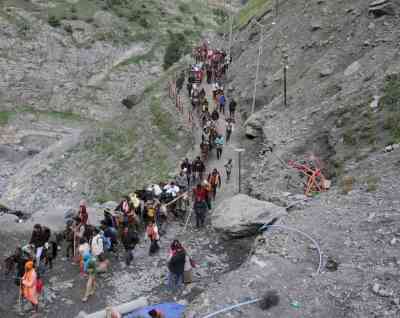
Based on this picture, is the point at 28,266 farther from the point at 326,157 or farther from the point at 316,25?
the point at 316,25

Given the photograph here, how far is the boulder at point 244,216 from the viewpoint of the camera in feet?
63.8

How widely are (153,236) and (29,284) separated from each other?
16.3ft

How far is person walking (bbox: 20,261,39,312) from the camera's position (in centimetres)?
1581

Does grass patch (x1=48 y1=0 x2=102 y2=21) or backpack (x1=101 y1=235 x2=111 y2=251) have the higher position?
grass patch (x1=48 y1=0 x2=102 y2=21)

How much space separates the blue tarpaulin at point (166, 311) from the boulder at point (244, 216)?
4483mm

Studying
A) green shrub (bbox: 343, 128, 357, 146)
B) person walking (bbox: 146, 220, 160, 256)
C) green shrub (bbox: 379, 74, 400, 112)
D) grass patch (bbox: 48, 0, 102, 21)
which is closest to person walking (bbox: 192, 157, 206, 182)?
person walking (bbox: 146, 220, 160, 256)

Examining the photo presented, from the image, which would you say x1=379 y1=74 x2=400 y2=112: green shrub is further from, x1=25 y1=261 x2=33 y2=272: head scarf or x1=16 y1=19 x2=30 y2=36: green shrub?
x1=16 y1=19 x2=30 y2=36: green shrub

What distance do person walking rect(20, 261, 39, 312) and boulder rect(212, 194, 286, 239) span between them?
7.23 metres

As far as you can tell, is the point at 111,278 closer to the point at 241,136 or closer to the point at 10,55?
the point at 241,136

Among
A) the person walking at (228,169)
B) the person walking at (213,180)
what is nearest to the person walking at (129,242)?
the person walking at (213,180)

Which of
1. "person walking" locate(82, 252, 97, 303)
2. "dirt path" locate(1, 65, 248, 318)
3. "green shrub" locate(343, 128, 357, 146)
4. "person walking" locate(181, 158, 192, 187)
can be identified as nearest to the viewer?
"person walking" locate(82, 252, 97, 303)

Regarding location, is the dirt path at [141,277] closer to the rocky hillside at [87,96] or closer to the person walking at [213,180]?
the person walking at [213,180]

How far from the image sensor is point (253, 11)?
58.0 meters

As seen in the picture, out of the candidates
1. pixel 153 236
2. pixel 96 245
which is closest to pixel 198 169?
pixel 153 236
